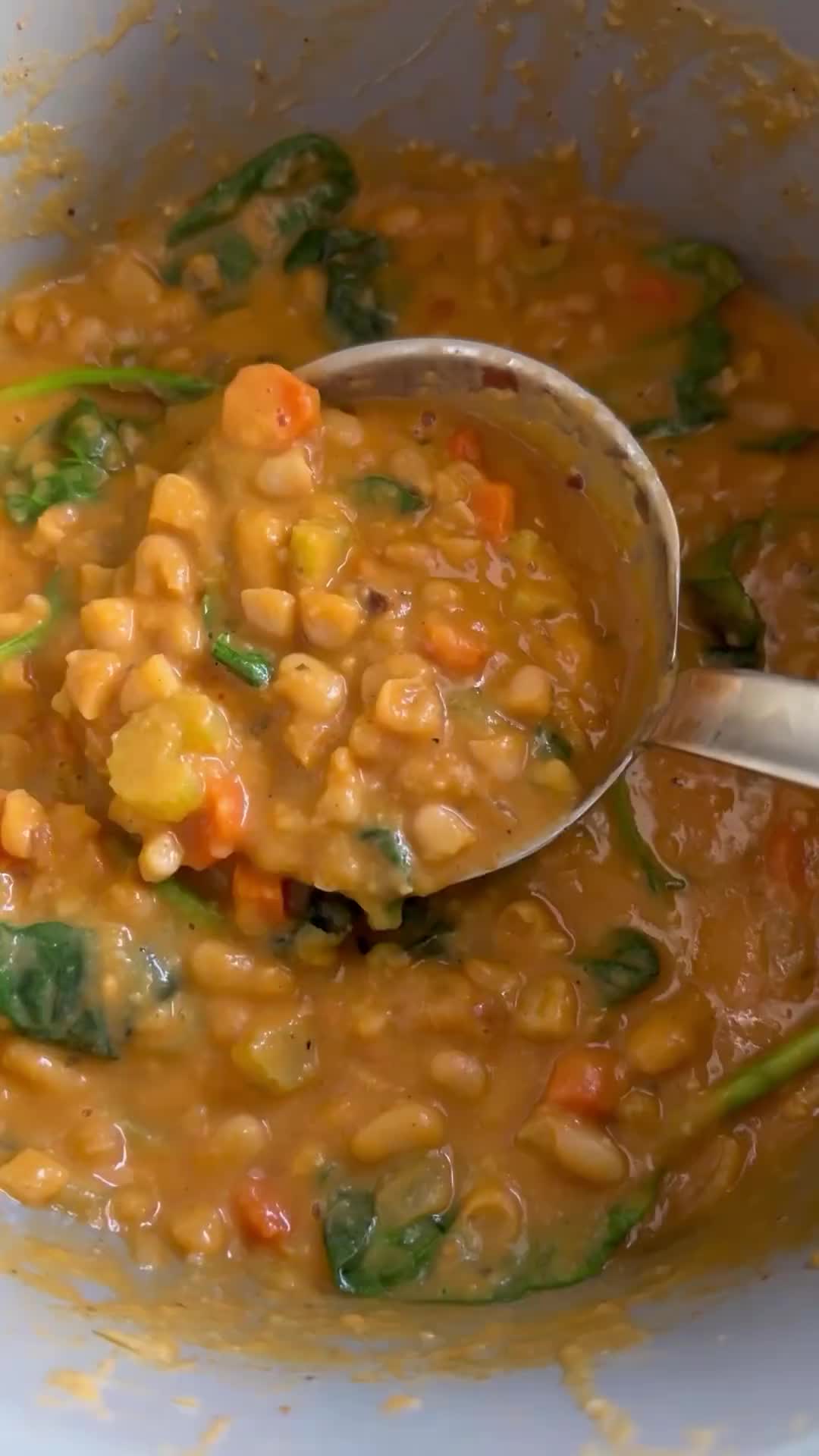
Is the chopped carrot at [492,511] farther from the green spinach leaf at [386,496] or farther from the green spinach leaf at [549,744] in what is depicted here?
the green spinach leaf at [549,744]

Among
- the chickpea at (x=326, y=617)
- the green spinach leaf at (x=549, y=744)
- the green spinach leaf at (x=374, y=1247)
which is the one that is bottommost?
the green spinach leaf at (x=374, y=1247)

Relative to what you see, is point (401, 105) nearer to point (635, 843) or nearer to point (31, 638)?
point (31, 638)

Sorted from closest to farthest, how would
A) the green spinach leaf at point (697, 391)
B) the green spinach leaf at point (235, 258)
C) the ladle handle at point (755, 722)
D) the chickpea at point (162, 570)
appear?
the ladle handle at point (755, 722)
the chickpea at point (162, 570)
the green spinach leaf at point (697, 391)
the green spinach leaf at point (235, 258)

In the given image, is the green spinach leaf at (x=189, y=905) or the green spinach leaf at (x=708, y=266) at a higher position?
the green spinach leaf at (x=708, y=266)

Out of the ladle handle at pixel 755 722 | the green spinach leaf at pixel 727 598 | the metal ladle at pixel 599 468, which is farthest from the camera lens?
the green spinach leaf at pixel 727 598

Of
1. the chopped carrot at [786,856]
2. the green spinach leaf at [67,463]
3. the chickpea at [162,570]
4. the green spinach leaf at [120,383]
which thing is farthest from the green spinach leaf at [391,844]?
the green spinach leaf at [120,383]
